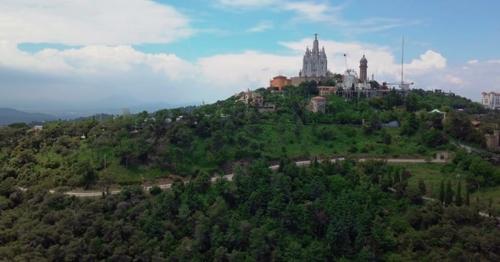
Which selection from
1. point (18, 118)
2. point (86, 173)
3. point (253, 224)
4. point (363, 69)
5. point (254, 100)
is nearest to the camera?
point (253, 224)

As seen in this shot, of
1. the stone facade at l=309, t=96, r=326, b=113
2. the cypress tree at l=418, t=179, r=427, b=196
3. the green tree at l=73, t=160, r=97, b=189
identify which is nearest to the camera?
the cypress tree at l=418, t=179, r=427, b=196

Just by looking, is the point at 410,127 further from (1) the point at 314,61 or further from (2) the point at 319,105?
(1) the point at 314,61

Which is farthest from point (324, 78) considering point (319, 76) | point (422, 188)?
point (422, 188)

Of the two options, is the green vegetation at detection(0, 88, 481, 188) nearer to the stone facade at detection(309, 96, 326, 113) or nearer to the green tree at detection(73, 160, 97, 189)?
the green tree at detection(73, 160, 97, 189)

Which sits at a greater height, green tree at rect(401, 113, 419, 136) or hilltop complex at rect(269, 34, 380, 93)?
hilltop complex at rect(269, 34, 380, 93)

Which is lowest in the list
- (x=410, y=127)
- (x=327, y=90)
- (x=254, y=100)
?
(x=410, y=127)

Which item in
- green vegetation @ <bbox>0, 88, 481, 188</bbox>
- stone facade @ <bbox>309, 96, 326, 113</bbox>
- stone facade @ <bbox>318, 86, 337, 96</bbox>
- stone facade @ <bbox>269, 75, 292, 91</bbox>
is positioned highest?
stone facade @ <bbox>269, 75, 292, 91</bbox>

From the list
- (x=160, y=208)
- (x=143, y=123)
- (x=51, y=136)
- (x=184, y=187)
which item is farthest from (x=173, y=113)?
(x=160, y=208)

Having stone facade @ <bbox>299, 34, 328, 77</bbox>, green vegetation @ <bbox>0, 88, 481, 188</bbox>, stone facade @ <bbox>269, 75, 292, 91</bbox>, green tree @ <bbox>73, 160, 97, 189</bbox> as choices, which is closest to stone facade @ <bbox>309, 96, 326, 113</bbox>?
green vegetation @ <bbox>0, 88, 481, 188</bbox>
